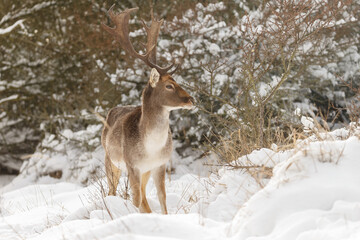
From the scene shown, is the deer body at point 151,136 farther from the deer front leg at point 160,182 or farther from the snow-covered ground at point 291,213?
the snow-covered ground at point 291,213

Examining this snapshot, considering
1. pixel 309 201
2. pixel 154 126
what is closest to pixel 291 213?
pixel 309 201

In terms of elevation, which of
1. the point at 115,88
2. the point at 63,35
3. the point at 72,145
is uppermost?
the point at 63,35

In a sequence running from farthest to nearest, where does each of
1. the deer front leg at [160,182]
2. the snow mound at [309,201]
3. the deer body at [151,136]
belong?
the deer front leg at [160,182] < the deer body at [151,136] < the snow mound at [309,201]

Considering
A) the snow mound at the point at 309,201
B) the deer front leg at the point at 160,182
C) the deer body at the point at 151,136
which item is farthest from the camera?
the deer front leg at the point at 160,182

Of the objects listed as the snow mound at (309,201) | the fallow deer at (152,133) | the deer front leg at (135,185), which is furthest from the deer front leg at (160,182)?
the snow mound at (309,201)

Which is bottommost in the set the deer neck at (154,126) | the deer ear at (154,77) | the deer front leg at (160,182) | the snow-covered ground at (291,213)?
the deer front leg at (160,182)

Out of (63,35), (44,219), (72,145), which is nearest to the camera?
(44,219)

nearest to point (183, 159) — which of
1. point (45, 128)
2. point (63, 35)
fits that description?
point (45, 128)

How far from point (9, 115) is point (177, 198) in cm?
785

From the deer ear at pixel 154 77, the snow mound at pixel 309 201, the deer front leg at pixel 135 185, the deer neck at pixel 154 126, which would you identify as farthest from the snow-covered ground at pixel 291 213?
the deer ear at pixel 154 77

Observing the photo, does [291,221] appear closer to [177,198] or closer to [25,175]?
[177,198]

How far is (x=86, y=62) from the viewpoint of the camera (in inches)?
445

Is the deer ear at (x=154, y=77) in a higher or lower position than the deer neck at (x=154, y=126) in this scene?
higher

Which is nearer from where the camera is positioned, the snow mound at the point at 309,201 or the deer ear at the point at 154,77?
the snow mound at the point at 309,201
